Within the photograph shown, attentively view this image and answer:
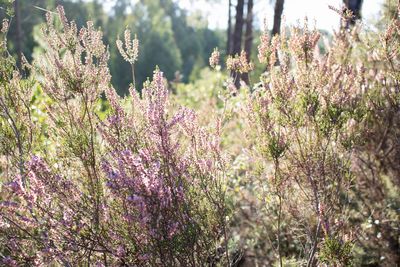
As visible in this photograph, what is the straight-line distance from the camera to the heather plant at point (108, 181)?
3.40 metres

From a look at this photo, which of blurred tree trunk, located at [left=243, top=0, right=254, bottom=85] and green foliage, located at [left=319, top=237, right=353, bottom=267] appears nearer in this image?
green foliage, located at [left=319, top=237, right=353, bottom=267]

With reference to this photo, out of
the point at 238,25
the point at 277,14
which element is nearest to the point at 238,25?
the point at 238,25

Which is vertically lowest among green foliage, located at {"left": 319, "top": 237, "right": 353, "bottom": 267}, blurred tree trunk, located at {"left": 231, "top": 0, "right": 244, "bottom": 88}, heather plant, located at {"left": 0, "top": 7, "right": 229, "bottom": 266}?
green foliage, located at {"left": 319, "top": 237, "right": 353, "bottom": 267}

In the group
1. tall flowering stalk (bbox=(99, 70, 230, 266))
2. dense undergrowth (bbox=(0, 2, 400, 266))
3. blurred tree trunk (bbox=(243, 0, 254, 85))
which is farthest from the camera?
blurred tree trunk (bbox=(243, 0, 254, 85))

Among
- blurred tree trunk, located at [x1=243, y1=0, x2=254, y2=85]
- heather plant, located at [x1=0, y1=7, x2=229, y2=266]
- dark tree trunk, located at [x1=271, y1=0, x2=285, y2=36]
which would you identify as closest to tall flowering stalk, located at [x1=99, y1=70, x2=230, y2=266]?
heather plant, located at [x1=0, y1=7, x2=229, y2=266]

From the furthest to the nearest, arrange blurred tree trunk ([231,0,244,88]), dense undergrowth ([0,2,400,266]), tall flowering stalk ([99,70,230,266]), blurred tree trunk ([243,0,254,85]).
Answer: blurred tree trunk ([243,0,254,85]) → blurred tree trunk ([231,0,244,88]) → dense undergrowth ([0,2,400,266]) → tall flowering stalk ([99,70,230,266])

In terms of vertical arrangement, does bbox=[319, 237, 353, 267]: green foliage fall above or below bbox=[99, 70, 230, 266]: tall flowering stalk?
below

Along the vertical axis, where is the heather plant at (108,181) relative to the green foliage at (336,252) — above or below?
above

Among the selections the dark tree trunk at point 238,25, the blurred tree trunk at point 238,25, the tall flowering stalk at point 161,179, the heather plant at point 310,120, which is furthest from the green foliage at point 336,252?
the dark tree trunk at point 238,25

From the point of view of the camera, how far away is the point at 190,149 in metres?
3.86

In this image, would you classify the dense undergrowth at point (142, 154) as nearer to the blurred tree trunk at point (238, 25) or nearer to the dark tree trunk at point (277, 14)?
the dark tree trunk at point (277, 14)

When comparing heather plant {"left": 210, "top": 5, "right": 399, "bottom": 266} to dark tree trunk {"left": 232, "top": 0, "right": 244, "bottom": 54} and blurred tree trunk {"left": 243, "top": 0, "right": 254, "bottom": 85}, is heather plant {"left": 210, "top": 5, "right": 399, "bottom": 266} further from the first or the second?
dark tree trunk {"left": 232, "top": 0, "right": 244, "bottom": 54}

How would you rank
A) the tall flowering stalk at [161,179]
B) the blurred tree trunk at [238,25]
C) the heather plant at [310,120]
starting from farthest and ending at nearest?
the blurred tree trunk at [238,25] < the heather plant at [310,120] < the tall flowering stalk at [161,179]

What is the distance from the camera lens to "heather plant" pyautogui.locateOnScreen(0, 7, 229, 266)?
3.40 m
